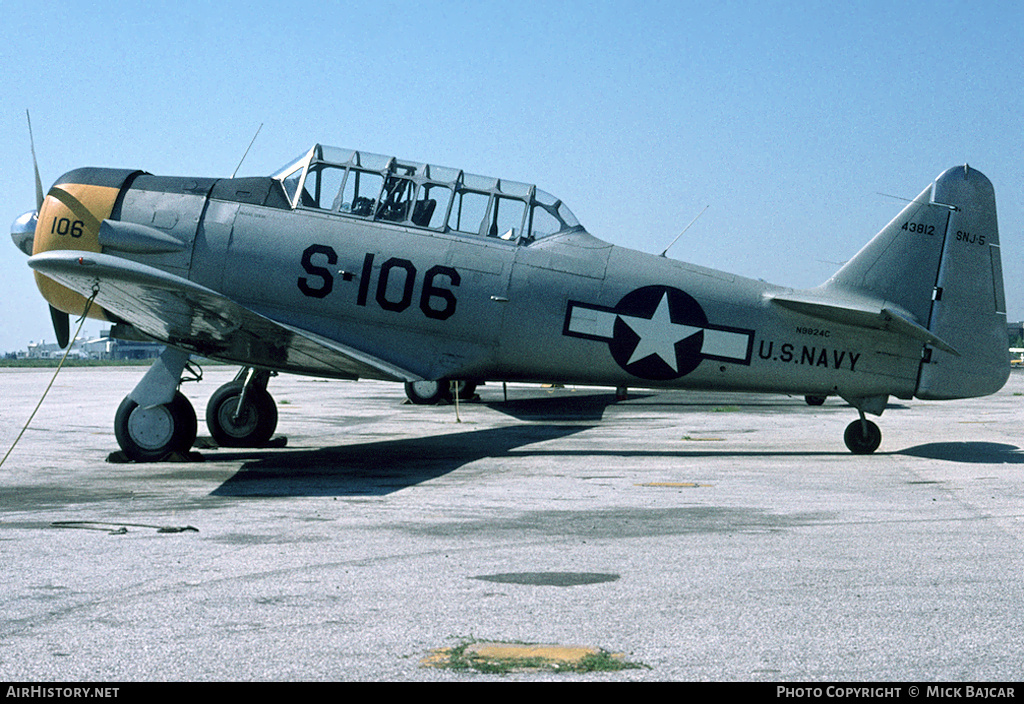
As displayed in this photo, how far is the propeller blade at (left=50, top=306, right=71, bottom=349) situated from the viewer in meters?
12.1

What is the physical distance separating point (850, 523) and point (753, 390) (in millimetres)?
4998

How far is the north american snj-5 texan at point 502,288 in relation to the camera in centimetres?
1115

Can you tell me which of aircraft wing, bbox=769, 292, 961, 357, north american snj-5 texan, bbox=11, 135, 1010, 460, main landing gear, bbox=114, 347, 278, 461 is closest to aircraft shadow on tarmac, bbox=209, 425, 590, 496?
main landing gear, bbox=114, 347, 278, 461

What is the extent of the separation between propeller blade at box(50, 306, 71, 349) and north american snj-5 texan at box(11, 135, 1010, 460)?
51 cm

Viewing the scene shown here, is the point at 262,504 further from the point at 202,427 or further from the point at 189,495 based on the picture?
the point at 202,427

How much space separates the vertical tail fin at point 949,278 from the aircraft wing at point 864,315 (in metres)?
0.22

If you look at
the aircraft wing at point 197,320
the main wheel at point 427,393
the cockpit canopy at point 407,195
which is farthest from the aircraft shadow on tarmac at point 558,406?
the aircraft wing at point 197,320

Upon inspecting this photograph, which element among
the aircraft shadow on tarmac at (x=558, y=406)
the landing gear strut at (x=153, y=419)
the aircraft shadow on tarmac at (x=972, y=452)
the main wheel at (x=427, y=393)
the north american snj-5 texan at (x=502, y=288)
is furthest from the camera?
the main wheel at (x=427, y=393)

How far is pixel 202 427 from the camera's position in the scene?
1664 cm

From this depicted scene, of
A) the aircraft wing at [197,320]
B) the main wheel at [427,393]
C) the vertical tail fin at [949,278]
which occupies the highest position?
the vertical tail fin at [949,278]

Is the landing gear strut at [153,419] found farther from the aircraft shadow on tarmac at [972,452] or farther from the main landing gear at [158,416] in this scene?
the aircraft shadow on tarmac at [972,452]

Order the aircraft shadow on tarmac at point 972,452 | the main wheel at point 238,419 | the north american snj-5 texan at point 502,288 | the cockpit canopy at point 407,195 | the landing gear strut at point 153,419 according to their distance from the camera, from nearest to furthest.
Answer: the landing gear strut at point 153,419, the aircraft shadow on tarmac at point 972,452, the north american snj-5 texan at point 502,288, the cockpit canopy at point 407,195, the main wheel at point 238,419

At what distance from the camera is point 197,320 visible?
9.64 metres
